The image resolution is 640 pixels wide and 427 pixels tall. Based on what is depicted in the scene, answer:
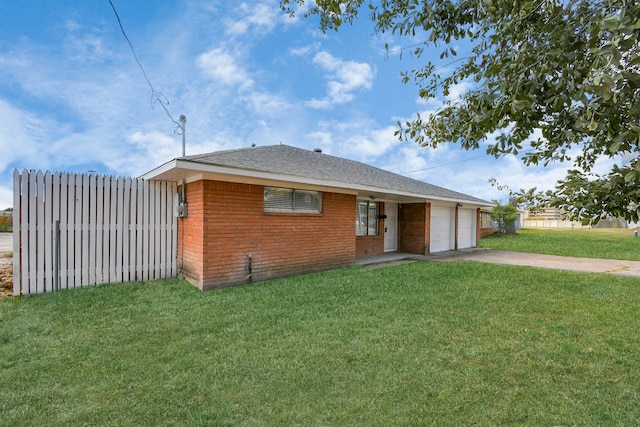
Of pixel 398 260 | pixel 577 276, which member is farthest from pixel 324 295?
pixel 577 276

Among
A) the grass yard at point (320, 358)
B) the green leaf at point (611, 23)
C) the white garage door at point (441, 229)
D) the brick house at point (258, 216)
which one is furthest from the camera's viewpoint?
the white garage door at point (441, 229)

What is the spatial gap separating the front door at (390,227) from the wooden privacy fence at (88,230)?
810cm

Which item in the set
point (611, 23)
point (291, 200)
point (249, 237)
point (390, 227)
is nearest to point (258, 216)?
point (249, 237)

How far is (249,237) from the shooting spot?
24.0 ft

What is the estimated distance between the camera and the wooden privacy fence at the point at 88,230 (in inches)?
246

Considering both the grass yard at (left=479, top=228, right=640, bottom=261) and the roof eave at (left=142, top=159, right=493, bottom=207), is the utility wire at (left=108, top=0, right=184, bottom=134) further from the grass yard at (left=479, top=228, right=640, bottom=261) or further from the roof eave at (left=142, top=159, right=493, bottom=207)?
the grass yard at (left=479, top=228, right=640, bottom=261)

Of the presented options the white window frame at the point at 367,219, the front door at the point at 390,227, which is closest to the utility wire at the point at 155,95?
the white window frame at the point at 367,219

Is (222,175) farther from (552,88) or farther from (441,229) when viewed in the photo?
(441,229)

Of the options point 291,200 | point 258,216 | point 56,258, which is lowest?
point 56,258

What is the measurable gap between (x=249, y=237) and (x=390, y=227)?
7395mm

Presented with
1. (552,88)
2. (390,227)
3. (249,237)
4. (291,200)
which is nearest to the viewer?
(552,88)

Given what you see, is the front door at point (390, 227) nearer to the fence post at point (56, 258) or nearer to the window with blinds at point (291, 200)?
the window with blinds at point (291, 200)

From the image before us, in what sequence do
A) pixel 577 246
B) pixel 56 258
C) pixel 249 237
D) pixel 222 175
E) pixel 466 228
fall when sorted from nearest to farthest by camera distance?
pixel 56 258 < pixel 222 175 < pixel 249 237 < pixel 466 228 < pixel 577 246

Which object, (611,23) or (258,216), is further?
(258,216)
